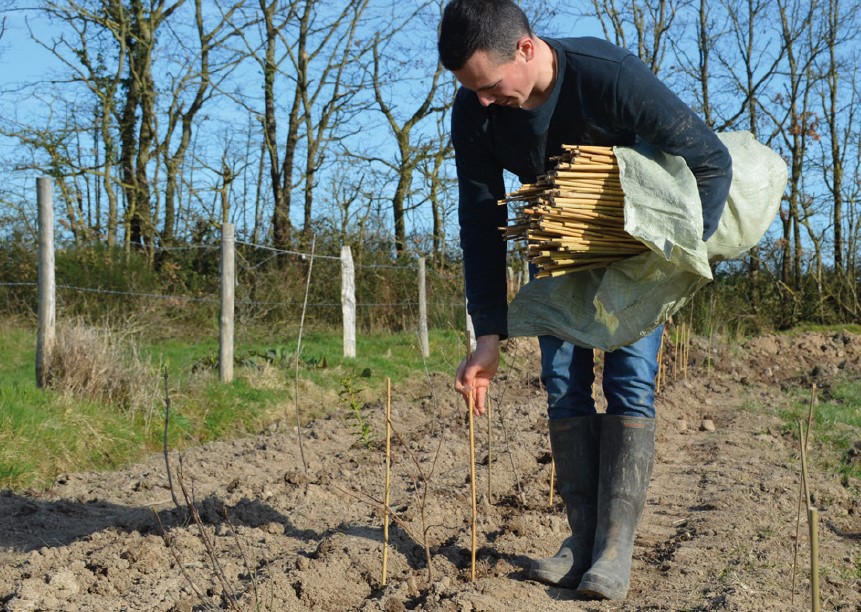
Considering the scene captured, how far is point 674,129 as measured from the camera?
225 centimetres

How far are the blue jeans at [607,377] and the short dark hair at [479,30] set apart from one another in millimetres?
916

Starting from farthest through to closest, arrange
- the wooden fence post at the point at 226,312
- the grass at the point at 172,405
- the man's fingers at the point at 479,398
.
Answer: the wooden fence post at the point at 226,312, the grass at the point at 172,405, the man's fingers at the point at 479,398

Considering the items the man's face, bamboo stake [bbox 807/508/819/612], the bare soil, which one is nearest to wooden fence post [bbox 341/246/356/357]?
the bare soil

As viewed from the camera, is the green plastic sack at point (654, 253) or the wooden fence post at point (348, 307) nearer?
the green plastic sack at point (654, 253)

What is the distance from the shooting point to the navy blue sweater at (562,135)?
7.41ft

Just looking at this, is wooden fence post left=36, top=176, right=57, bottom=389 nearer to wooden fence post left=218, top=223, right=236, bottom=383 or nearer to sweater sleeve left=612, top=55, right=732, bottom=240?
wooden fence post left=218, top=223, right=236, bottom=383

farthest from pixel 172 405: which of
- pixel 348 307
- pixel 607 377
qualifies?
pixel 607 377

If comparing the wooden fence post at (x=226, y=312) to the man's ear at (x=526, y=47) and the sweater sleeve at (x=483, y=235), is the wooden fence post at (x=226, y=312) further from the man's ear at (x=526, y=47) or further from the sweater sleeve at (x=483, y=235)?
the man's ear at (x=526, y=47)

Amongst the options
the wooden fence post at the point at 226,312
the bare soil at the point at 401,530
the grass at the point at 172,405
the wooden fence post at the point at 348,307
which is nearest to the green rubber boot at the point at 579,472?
the bare soil at the point at 401,530

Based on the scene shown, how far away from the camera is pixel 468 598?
236cm

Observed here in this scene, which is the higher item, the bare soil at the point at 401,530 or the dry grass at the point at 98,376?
the dry grass at the point at 98,376

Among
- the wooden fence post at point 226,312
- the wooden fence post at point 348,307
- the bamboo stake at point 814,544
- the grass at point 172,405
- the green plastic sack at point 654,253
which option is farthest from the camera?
the wooden fence post at point 348,307

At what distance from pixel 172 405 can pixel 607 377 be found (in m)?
4.07

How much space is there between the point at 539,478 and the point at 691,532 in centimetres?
101
